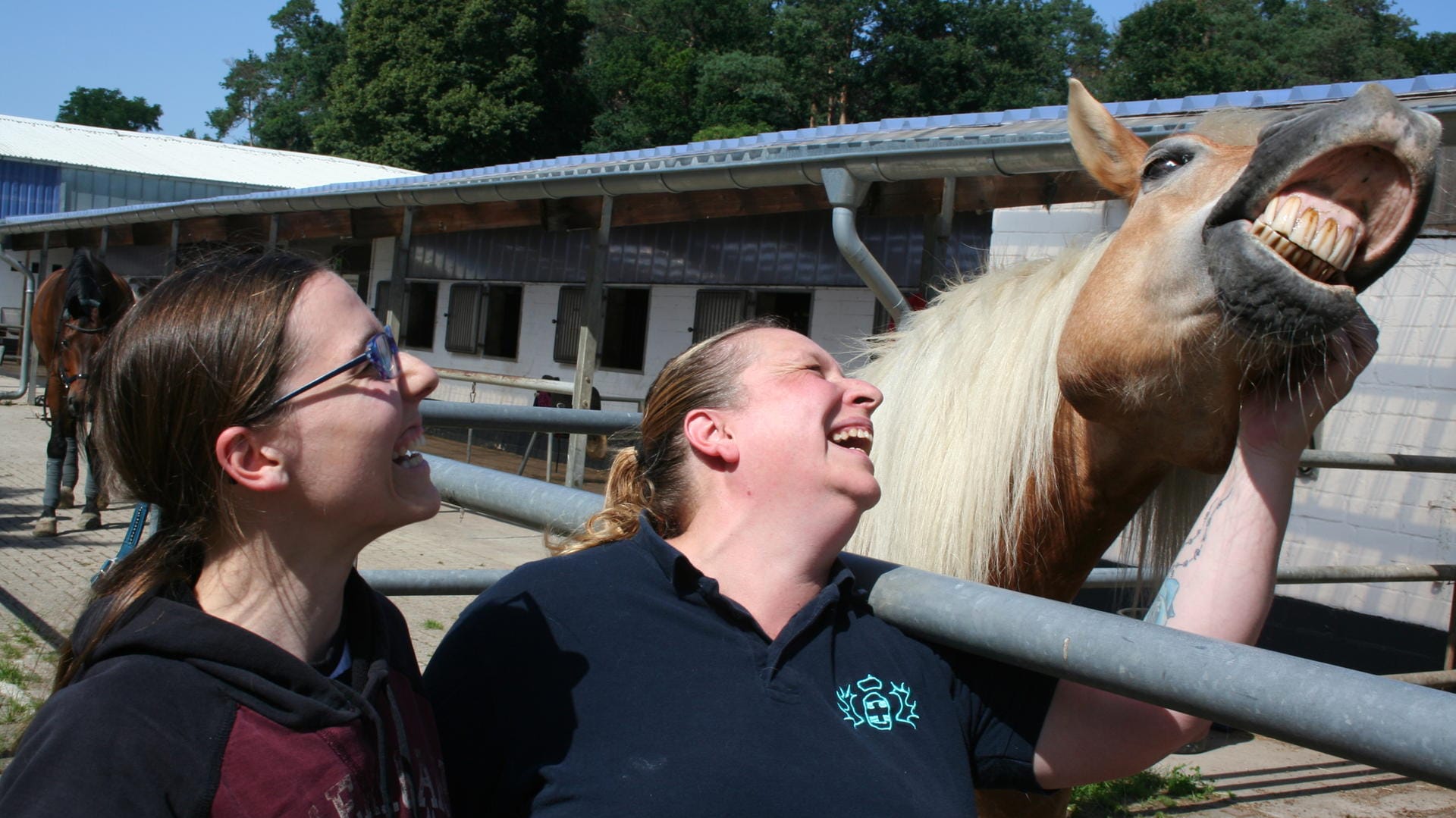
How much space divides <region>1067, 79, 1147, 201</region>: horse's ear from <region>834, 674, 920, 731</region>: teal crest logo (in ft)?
3.46

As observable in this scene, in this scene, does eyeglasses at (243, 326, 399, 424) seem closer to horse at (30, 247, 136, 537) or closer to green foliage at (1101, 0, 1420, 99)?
horse at (30, 247, 136, 537)

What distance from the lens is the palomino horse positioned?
139cm

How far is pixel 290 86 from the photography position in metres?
62.1

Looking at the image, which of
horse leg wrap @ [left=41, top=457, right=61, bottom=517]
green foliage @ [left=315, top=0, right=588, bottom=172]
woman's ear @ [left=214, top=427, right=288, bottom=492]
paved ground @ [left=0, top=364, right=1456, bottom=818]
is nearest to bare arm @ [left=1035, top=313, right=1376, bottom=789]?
woman's ear @ [left=214, top=427, right=288, bottom=492]

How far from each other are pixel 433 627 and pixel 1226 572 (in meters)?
5.49

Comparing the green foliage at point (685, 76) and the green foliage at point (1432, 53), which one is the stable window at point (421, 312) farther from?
the green foliage at point (1432, 53)

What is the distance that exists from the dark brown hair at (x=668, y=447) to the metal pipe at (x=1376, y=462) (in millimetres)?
2766

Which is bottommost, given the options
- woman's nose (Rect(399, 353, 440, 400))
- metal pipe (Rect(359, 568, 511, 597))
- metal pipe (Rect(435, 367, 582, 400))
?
metal pipe (Rect(435, 367, 582, 400))

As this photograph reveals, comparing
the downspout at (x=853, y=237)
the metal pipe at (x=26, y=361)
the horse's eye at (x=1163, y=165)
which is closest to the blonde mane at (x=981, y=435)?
the horse's eye at (x=1163, y=165)

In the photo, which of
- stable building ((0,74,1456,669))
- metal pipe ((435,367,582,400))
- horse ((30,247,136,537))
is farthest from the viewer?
metal pipe ((435,367,582,400))

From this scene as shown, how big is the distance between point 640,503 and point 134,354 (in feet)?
2.84

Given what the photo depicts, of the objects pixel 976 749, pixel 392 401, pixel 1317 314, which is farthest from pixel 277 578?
pixel 1317 314

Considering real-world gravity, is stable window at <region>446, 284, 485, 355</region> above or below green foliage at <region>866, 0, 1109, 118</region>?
below

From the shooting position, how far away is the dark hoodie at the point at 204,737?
92 centimetres
